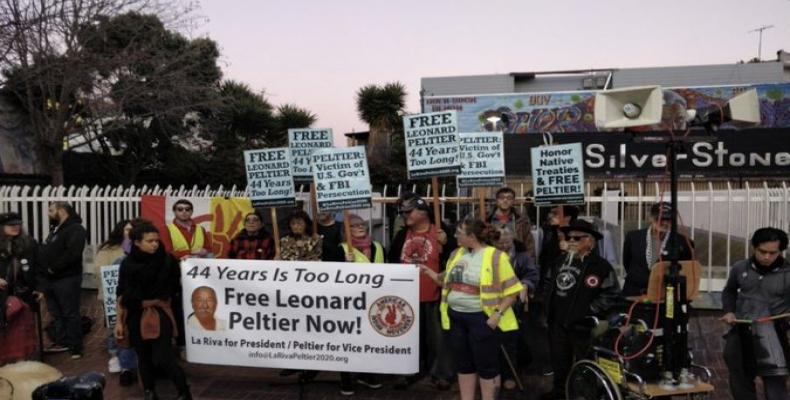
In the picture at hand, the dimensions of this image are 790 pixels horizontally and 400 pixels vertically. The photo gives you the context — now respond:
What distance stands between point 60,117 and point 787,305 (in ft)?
50.3

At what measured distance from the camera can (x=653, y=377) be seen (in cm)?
450

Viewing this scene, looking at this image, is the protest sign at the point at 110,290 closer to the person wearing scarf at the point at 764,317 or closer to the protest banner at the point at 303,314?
the protest banner at the point at 303,314

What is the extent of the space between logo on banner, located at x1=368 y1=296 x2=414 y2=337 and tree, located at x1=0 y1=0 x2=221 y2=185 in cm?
881

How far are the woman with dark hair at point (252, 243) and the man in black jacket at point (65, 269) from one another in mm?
2002

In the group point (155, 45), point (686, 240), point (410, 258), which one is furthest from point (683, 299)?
point (155, 45)

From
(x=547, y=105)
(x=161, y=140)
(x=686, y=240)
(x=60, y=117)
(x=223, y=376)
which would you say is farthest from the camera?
(x=547, y=105)

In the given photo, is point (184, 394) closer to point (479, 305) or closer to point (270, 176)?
point (270, 176)

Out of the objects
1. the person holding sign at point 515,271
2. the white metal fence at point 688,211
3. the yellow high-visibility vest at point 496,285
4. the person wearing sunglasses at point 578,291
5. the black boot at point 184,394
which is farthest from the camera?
the white metal fence at point 688,211

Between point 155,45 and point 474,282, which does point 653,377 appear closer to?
point 474,282

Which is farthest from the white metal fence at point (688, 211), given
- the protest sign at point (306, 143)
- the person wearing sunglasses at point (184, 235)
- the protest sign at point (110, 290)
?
the protest sign at point (110, 290)

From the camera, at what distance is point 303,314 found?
5.48m

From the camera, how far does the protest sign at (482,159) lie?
21.8 ft

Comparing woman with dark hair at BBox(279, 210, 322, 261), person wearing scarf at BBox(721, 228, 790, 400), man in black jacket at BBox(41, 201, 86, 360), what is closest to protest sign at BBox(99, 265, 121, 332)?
man in black jacket at BBox(41, 201, 86, 360)

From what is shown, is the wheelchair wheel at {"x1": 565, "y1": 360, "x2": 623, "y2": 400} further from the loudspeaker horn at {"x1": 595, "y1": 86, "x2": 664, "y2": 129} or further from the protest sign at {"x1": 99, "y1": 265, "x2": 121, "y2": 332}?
the protest sign at {"x1": 99, "y1": 265, "x2": 121, "y2": 332}
